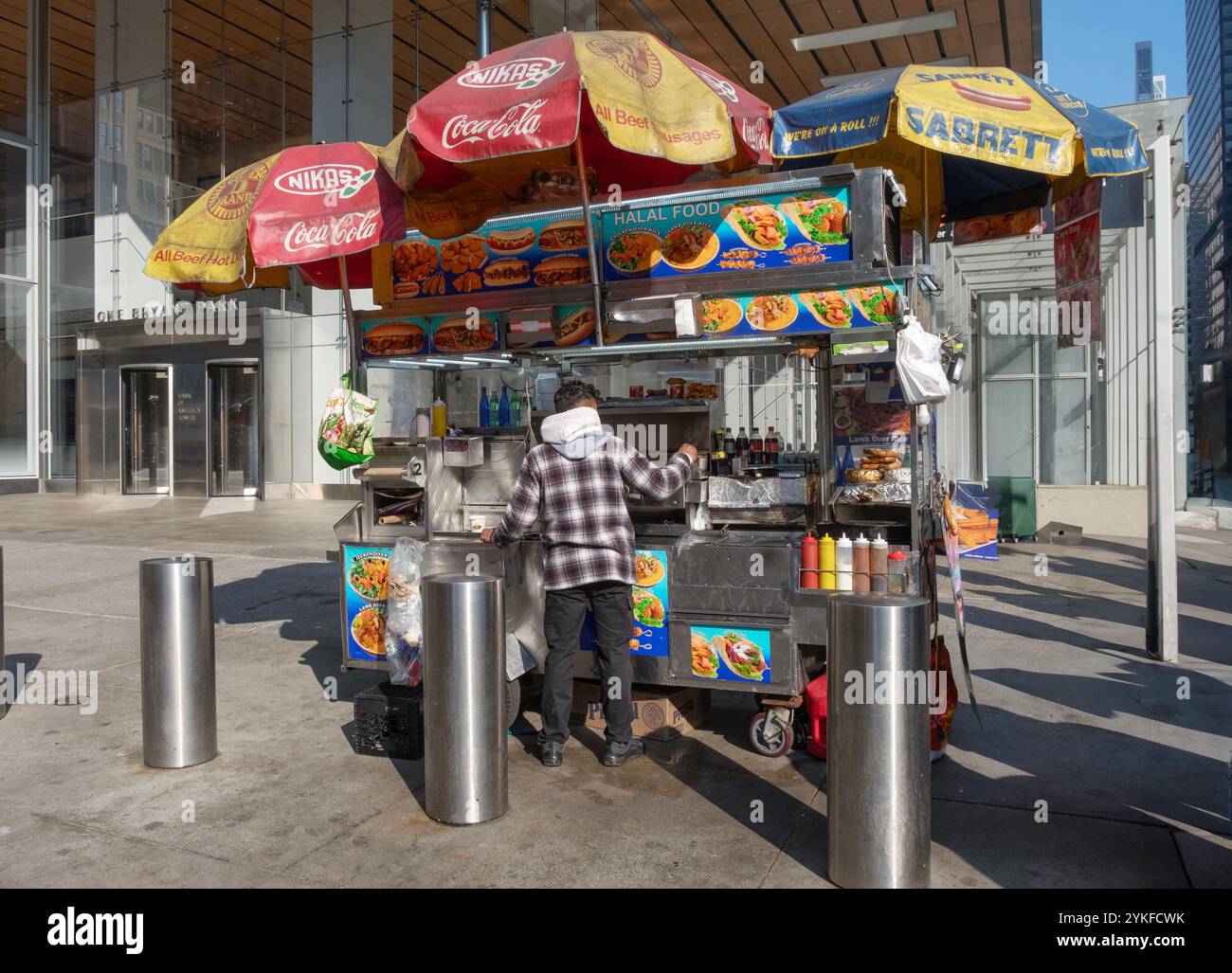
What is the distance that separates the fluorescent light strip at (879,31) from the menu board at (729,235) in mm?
11354

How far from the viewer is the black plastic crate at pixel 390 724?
4.80 m

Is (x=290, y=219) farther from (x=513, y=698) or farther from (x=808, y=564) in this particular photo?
(x=808, y=564)

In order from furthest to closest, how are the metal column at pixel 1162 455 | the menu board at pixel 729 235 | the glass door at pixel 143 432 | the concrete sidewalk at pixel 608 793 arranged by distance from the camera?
the glass door at pixel 143 432 → the metal column at pixel 1162 455 → the menu board at pixel 729 235 → the concrete sidewalk at pixel 608 793

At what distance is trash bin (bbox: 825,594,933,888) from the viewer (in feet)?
10.7

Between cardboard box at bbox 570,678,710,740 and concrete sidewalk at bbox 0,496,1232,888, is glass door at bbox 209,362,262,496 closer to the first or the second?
concrete sidewalk at bbox 0,496,1232,888

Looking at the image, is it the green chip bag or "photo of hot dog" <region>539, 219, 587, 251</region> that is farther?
"photo of hot dog" <region>539, 219, 587, 251</region>

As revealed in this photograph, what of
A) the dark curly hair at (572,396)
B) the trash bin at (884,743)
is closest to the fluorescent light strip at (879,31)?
the dark curly hair at (572,396)

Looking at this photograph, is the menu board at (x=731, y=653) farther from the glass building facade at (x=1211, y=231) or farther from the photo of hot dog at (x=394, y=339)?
the glass building facade at (x=1211, y=231)

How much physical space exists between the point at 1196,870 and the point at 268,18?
63.7ft

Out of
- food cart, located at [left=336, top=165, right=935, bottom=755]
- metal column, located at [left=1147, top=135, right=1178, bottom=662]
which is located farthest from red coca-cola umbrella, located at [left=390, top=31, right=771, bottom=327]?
metal column, located at [left=1147, top=135, right=1178, bottom=662]

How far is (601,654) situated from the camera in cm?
473

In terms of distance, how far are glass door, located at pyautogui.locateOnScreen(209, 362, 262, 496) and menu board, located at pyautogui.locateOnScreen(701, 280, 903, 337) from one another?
657 inches

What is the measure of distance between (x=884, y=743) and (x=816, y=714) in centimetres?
141
